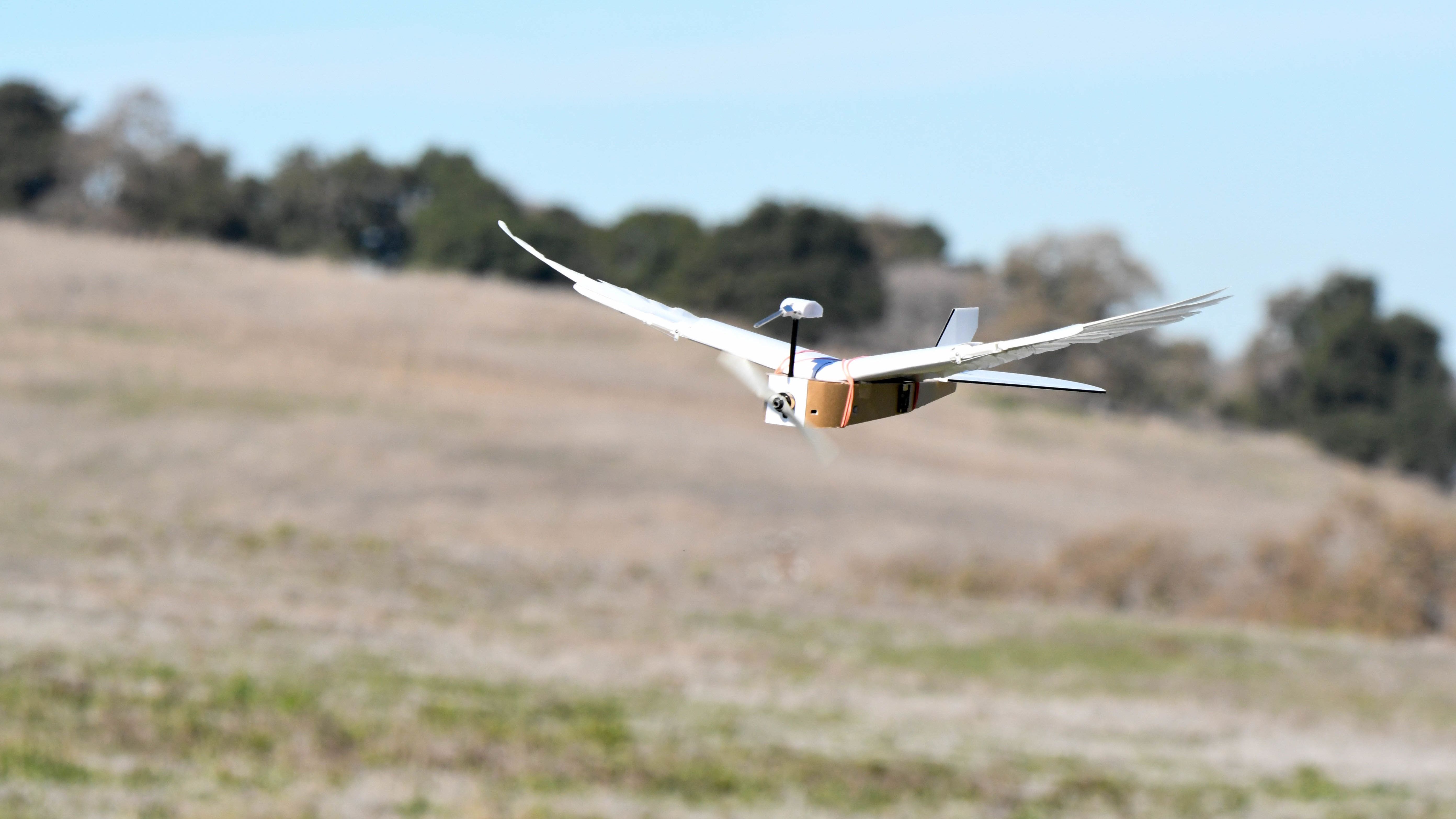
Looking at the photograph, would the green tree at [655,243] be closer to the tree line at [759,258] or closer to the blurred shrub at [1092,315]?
the tree line at [759,258]

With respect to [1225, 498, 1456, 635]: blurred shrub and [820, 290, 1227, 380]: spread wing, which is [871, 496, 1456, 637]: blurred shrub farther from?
[820, 290, 1227, 380]: spread wing

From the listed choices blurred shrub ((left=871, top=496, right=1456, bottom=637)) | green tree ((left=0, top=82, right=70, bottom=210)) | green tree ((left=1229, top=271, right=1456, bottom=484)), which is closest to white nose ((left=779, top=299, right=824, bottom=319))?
green tree ((left=1229, top=271, right=1456, bottom=484))

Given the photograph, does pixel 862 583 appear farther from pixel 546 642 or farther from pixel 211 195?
pixel 211 195

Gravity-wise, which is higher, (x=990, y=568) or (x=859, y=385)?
(x=859, y=385)

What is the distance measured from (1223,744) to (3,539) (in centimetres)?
6755

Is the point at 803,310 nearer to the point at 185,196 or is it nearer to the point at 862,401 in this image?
the point at 862,401

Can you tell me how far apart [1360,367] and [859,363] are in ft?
16.6

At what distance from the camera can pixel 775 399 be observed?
2.50 metres

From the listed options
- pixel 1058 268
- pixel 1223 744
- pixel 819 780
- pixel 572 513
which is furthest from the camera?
pixel 572 513

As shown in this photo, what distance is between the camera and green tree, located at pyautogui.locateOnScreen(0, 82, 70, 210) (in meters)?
9.98

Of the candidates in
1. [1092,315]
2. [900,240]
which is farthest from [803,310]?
[900,240]

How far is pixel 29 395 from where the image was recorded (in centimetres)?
12538

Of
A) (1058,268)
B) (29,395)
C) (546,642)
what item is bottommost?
(546,642)

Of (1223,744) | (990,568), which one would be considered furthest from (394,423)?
(1223,744)
